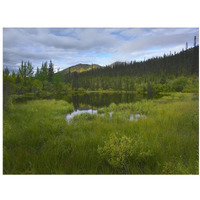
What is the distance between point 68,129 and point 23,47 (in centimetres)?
322

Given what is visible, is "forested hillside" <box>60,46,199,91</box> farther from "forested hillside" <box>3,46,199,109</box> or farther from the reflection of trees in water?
the reflection of trees in water

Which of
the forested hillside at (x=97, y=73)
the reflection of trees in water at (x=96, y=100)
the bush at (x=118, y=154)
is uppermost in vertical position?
the forested hillside at (x=97, y=73)

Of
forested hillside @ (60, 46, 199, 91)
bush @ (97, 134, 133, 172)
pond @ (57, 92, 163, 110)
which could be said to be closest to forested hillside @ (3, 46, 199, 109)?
forested hillside @ (60, 46, 199, 91)

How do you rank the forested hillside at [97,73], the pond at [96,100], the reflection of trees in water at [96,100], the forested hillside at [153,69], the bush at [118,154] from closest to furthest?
the bush at [118,154] → the forested hillside at [97,73] → the forested hillside at [153,69] → the pond at [96,100] → the reflection of trees in water at [96,100]

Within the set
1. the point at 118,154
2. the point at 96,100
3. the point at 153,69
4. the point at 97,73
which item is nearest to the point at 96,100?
the point at 96,100

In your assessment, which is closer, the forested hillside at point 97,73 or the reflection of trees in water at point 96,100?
the forested hillside at point 97,73

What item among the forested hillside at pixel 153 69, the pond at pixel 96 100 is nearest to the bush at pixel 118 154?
the forested hillside at pixel 153 69

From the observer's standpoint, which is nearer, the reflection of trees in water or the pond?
the pond

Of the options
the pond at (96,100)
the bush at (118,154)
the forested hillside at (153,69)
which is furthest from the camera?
the pond at (96,100)

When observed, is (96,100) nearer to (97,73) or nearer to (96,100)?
(96,100)

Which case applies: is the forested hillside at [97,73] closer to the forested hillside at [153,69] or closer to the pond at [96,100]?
the forested hillside at [153,69]
